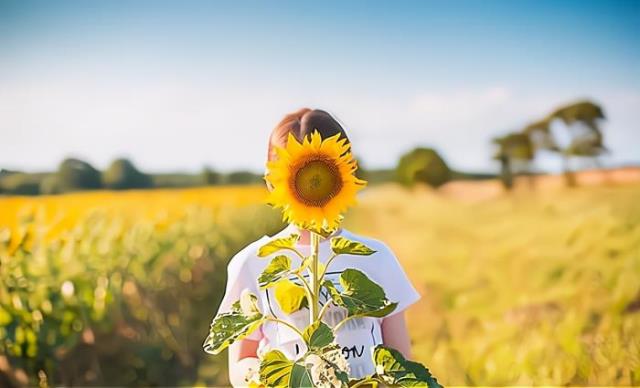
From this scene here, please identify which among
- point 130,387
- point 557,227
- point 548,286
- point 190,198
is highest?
point 190,198

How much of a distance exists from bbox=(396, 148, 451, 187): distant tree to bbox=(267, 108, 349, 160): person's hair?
1619 mm

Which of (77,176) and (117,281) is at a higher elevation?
(77,176)

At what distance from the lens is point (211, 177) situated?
2.91 meters

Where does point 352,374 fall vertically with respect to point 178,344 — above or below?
above

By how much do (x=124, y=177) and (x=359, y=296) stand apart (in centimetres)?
217

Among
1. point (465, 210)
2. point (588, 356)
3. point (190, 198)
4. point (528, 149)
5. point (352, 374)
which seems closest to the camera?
point (352, 374)

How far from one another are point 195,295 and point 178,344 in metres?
0.18

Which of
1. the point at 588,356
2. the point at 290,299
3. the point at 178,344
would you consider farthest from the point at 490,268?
the point at 290,299

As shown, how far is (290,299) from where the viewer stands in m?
0.91

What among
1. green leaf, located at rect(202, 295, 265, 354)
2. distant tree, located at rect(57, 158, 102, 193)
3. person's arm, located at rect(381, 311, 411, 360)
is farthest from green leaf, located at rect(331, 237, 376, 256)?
distant tree, located at rect(57, 158, 102, 193)

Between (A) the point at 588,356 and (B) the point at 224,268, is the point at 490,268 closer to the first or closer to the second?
(A) the point at 588,356

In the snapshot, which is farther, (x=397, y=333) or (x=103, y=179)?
(x=103, y=179)

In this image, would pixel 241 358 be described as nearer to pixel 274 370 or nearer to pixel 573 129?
pixel 274 370

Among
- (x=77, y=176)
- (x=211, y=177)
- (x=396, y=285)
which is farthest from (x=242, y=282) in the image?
(x=77, y=176)
